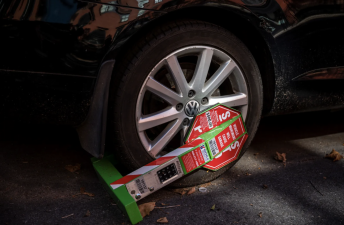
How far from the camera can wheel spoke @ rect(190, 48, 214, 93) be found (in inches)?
65.9

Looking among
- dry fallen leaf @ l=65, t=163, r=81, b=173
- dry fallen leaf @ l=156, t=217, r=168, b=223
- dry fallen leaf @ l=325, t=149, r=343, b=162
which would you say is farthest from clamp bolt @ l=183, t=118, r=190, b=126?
dry fallen leaf @ l=325, t=149, r=343, b=162

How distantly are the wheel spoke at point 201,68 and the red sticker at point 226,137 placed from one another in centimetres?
27

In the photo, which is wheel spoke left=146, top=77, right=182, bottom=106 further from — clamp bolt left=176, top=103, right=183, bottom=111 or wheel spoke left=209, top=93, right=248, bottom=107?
wheel spoke left=209, top=93, right=248, bottom=107

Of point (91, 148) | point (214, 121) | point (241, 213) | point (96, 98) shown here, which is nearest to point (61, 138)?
point (91, 148)

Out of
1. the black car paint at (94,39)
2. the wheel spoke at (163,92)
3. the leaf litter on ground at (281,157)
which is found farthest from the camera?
the leaf litter on ground at (281,157)

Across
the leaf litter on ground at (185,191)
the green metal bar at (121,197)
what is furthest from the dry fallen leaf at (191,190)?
the green metal bar at (121,197)

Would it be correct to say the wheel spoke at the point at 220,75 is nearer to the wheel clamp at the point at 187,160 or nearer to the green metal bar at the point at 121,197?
the wheel clamp at the point at 187,160

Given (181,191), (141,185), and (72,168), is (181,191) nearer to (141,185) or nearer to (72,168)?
(141,185)

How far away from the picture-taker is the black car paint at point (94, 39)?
4.30 ft

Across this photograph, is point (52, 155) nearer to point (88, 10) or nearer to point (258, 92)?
point (88, 10)

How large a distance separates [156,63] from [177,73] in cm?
13

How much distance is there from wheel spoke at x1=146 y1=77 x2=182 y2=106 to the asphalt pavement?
0.47 meters

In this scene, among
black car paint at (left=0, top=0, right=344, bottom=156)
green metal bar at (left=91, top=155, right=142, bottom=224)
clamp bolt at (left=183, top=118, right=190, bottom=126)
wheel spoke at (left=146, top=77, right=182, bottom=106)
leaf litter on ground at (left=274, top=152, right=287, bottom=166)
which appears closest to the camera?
black car paint at (left=0, top=0, right=344, bottom=156)

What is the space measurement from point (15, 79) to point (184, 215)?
0.93 m
